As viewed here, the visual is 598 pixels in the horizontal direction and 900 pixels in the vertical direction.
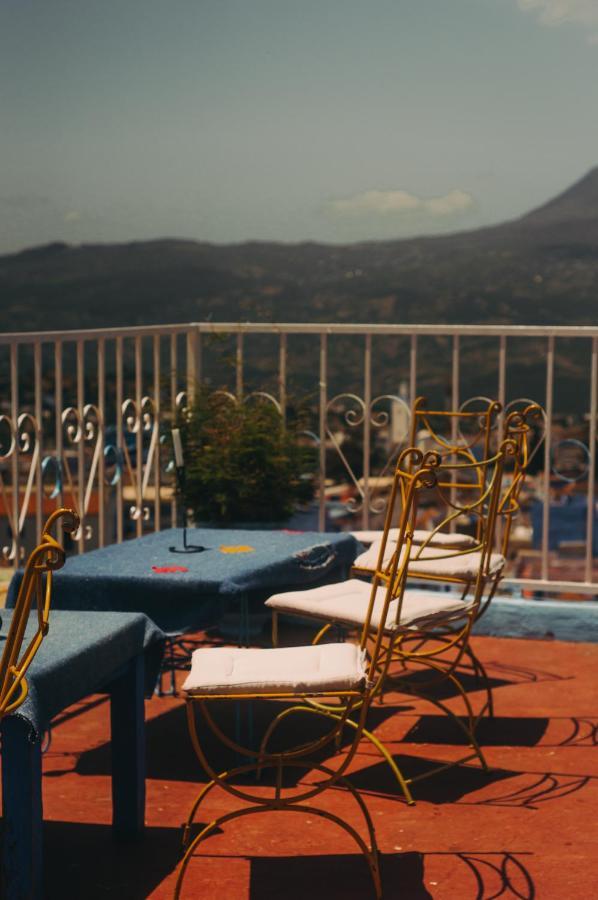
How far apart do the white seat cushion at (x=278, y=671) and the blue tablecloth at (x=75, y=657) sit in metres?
0.16

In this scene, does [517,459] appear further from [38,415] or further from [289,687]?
[38,415]

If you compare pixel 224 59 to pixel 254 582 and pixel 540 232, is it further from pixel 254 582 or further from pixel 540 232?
pixel 254 582

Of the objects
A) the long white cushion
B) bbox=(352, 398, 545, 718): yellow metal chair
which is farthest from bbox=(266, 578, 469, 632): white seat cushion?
the long white cushion

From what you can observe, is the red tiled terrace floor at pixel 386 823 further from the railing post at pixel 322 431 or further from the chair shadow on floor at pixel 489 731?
the railing post at pixel 322 431

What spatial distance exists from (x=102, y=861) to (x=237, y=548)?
4.40 feet

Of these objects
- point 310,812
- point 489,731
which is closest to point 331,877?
point 310,812

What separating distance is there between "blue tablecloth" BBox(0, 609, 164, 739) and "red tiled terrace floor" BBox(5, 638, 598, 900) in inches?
17.3

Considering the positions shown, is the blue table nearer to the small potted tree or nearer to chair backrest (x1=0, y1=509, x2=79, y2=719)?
chair backrest (x1=0, y1=509, x2=79, y2=719)

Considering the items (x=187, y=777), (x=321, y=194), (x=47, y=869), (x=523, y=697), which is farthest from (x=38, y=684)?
(x=321, y=194)

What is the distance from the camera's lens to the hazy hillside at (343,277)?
47156 mm

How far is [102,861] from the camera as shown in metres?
2.79

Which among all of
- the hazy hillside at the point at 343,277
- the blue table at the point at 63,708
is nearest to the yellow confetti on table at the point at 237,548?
the blue table at the point at 63,708

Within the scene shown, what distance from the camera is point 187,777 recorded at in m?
3.38

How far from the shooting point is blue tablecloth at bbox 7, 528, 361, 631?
3.45 metres
